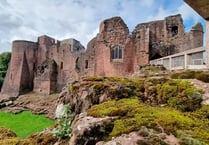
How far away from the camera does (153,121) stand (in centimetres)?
450

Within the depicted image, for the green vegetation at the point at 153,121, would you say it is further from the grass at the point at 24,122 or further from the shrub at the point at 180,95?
the grass at the point at 24,122

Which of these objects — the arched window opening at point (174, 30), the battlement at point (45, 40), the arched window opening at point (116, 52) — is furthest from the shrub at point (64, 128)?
the battlement at point (45, 40)

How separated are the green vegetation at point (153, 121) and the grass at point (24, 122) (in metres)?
21.4

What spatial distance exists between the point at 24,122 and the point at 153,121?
89.6 feet

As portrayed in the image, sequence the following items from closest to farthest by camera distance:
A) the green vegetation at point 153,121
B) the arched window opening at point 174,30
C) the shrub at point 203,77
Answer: the green vegetation at point 153,121 < the shrub at point 203,77 < the arched window opening at point 174,30

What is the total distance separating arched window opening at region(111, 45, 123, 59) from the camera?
93.0ft

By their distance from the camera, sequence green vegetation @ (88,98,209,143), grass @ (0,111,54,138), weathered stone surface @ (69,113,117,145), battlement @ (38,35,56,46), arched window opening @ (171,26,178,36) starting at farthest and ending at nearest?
battlement @ (38,35,56,46)
arched window opening @ (171,26,178,36)
grass @ (0,111,54,138)
weathered stone surface @ (69,113,117,145)
green vegetation @ (88,98,209,143)

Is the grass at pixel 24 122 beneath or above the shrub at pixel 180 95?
beneath

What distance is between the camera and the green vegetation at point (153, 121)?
4.27 meters

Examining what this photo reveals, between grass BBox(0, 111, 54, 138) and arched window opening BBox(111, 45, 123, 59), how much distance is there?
32.2ft

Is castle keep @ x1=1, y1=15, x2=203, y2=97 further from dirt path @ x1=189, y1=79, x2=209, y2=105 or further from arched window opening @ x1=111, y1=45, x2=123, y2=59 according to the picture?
dirt path @ x1=189, y1=79, x2=209, y2=105

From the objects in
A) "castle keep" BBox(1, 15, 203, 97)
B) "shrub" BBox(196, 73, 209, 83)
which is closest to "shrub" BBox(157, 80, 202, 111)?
"shrub" BBox(196, 73, 209, 83)

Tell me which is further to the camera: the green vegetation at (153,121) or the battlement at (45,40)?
the battlement at (45,40)

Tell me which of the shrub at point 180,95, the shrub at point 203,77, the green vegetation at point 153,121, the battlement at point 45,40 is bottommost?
the green vegetation at point 153,121
